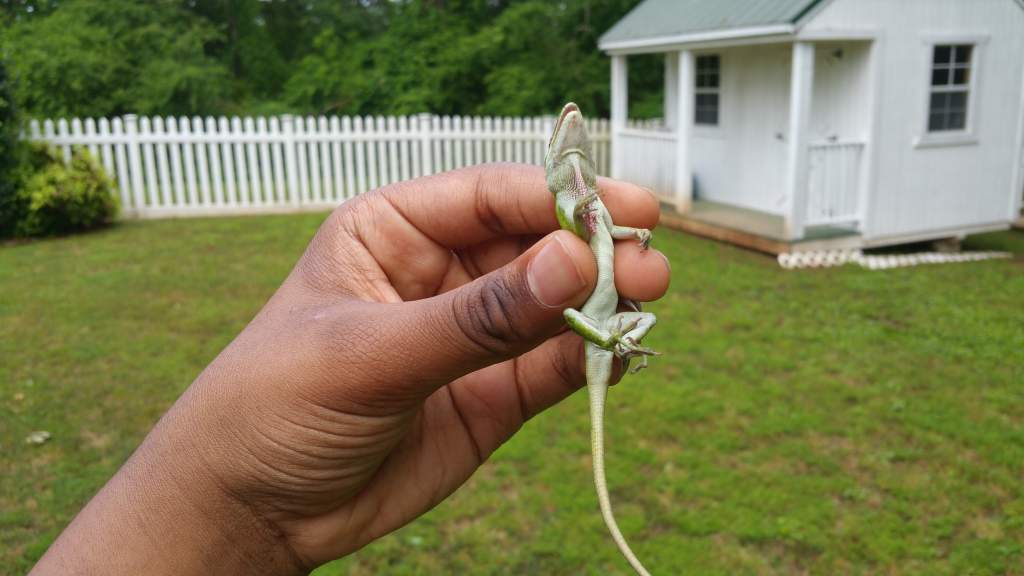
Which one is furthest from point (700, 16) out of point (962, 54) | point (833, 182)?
point (962, 54)

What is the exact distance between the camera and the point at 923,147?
37.5 ft

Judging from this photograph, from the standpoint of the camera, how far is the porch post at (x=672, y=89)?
15.0 m

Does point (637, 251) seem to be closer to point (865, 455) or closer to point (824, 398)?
point (865, 455)

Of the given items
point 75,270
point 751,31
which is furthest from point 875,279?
point 75,270

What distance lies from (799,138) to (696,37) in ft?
8.24

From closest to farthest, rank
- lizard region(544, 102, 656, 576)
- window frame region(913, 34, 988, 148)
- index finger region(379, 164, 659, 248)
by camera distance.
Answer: lizard region(544, 102, 656, 576)
index finger region(379, 164, 659, 248)
window frame region(913, 34, 988, 148)

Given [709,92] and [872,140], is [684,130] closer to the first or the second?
[709,92]

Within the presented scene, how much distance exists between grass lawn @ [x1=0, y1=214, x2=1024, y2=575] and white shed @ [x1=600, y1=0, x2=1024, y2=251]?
74.8 inches

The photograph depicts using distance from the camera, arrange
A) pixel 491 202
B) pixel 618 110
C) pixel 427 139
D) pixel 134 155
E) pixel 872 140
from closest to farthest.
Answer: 1. pixel 491 202
2. pixel 872 140
3. pixel 134 155
4. pixel 427 139
5. pixel 618 110

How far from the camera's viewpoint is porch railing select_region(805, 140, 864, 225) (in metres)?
10.9

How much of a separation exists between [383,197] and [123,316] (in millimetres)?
6613

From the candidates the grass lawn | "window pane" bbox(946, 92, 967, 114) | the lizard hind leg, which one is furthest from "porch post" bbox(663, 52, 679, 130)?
the lizard hind leg

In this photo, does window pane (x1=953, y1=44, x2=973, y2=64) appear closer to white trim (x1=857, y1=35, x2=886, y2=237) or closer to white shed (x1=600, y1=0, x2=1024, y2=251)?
white shed (x1=600, y1=0, x2=1024, y2=251)

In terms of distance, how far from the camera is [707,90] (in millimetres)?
14539
